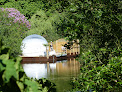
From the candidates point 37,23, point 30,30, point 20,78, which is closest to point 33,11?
point 37,23

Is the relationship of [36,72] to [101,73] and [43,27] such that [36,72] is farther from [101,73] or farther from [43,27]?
[43,27]

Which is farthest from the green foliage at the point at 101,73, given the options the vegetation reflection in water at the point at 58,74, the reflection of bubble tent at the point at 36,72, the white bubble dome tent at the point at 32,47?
the white bubble dome tent at the point at 32,47

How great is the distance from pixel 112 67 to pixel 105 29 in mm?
1203

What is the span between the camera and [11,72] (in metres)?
2.54

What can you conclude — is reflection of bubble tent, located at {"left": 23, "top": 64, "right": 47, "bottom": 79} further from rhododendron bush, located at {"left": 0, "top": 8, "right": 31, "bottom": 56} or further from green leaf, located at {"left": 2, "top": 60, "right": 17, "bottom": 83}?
green leaf, located at {"left": 2, "top": 60, "right": 17, "bottom": 83}

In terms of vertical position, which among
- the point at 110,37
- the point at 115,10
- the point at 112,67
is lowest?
the point at 112,67

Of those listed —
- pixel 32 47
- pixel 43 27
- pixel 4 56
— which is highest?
pixel 43 27

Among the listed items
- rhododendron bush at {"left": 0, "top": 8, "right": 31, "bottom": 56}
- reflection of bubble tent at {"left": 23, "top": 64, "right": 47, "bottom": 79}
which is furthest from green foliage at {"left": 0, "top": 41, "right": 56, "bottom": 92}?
rhododendron bush at {"left": 0, "top": 8, "right": 31, "bottom": 56}

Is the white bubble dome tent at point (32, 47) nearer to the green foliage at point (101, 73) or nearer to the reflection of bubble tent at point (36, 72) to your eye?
the reflection of bubble tent at point (36, 72)

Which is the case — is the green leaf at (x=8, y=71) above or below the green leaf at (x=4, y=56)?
below

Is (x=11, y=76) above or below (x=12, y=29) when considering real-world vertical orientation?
below

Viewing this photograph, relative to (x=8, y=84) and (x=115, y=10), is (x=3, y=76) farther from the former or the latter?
(x=115, y=10)

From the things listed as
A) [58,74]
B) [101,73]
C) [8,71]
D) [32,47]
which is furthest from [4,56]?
[32,47]

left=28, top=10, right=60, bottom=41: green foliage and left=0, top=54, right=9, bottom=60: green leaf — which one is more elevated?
left=28, top=10, right=60, bottom=41: green foliage
